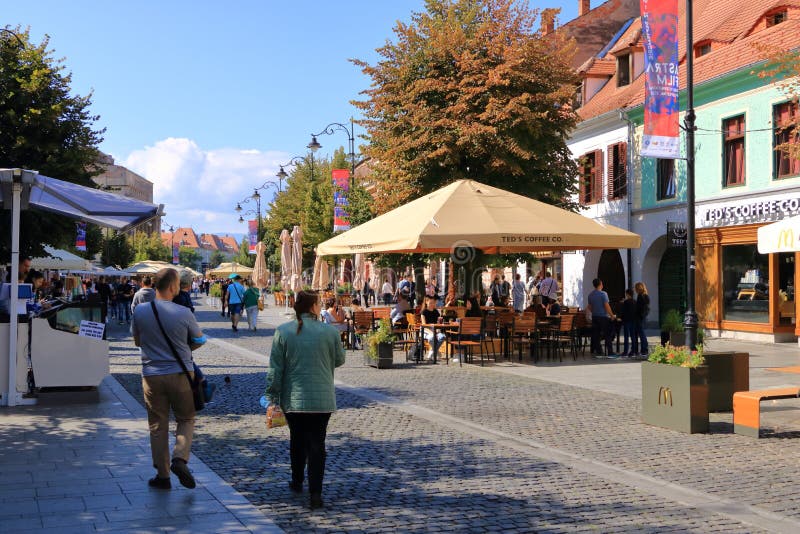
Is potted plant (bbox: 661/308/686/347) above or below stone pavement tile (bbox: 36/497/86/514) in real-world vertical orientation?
above

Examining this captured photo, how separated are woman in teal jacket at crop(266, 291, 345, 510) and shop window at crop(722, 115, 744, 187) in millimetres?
19272

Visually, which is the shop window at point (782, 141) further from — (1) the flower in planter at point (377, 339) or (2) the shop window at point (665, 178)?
(1) the flower in planter at point (377, 339)

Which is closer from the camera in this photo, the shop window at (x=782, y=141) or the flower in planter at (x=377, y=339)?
the flower in planter at (x=377, y=339)

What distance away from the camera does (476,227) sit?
1473 cm

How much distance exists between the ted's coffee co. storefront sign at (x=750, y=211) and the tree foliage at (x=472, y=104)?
4.14 meters

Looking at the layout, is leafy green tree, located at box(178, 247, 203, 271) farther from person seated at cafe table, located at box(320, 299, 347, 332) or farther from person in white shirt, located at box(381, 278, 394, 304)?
person seated at cafe table, located at box(320, 299, 347, 332)

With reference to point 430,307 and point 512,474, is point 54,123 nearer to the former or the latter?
point 430,307

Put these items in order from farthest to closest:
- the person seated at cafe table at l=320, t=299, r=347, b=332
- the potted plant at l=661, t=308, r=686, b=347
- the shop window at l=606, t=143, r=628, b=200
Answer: the shop window at l=606, t=143, r=628, b=200 < the person seated at cafe table at l=320, t=299, r=347, b=332 < the potted plant at l=661, t=308, r=686, b=347

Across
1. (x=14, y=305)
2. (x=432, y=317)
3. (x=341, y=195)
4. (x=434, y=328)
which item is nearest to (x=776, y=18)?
(x=432, y=317)

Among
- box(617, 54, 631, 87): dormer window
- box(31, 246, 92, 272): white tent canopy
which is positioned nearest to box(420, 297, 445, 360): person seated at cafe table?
box(617, 54, 631, 87): dormer window

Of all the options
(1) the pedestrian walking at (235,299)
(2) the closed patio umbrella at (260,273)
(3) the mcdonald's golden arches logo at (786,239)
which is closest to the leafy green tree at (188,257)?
(2) the closed patio umbrella at (260,273)

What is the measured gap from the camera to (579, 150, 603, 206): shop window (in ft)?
99.8

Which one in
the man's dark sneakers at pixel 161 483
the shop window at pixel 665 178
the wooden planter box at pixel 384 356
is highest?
the shop window at pixel 665 178

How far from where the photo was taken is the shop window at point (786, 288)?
68.5 ft
